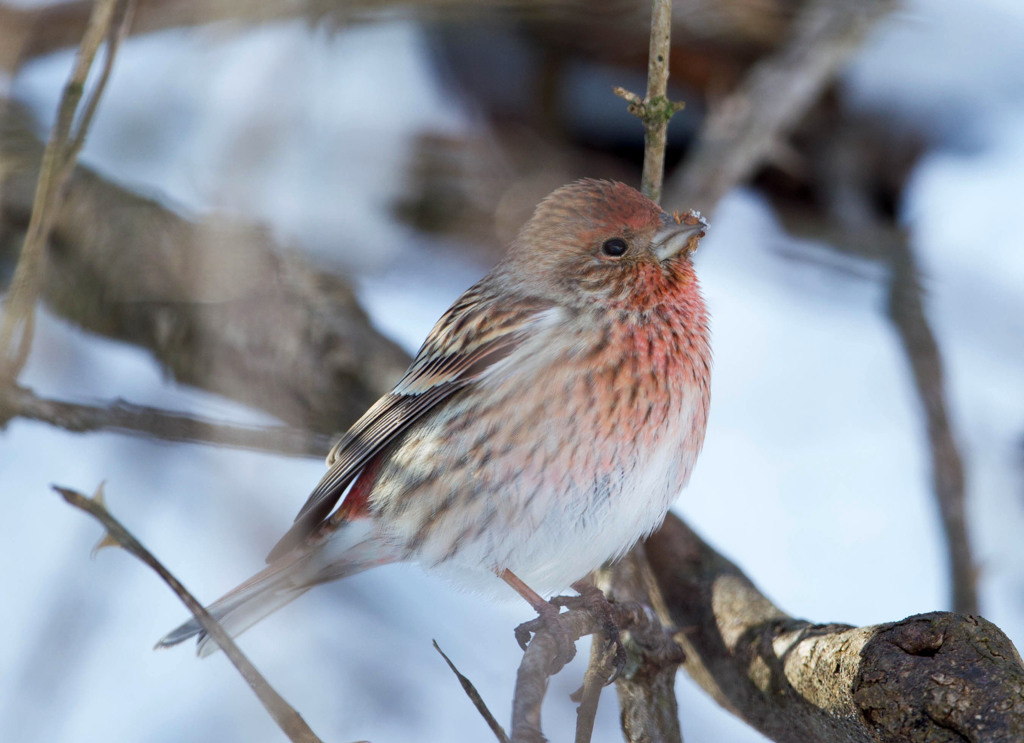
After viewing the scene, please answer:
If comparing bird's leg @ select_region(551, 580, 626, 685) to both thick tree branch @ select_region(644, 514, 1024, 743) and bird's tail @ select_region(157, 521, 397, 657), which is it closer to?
thick tree branch @ select_region(644, 514, 1024, 743)

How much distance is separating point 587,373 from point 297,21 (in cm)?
263

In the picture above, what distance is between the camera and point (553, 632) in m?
3.81

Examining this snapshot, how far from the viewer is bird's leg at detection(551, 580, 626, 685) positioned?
4.03m

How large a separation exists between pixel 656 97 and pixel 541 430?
1415mm

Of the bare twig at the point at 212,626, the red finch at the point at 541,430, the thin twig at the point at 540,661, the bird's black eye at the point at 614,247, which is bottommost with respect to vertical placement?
the bare twig at the point at 212,626

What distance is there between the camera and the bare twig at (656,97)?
385 cm

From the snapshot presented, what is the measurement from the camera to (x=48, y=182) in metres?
4.21

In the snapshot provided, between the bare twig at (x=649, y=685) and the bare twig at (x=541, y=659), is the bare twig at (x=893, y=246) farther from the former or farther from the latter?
the bare twig at (x=541, y=659)

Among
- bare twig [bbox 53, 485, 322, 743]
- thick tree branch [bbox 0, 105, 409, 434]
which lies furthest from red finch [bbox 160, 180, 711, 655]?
bare twig [bbox 53, 485, 322, 743]

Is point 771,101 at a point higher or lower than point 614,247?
higher

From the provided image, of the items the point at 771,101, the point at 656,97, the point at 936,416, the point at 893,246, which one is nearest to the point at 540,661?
the point at 656,97

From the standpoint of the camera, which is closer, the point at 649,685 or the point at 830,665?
the point at 830,665

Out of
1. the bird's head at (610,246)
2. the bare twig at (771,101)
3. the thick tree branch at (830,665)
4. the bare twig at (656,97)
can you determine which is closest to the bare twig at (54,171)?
the bird's head at (610,246)

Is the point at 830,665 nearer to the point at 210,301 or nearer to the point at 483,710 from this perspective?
the point at 483,710
